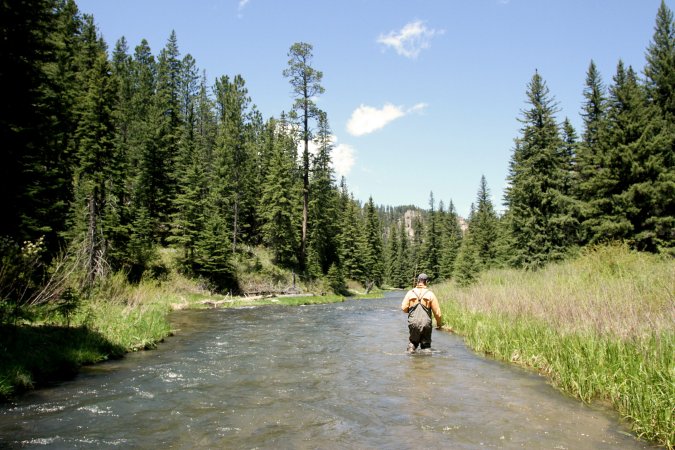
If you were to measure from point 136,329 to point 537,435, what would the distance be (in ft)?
40.0

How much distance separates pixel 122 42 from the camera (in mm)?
58688

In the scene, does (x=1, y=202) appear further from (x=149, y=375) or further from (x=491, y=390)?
(x=491, y=390)

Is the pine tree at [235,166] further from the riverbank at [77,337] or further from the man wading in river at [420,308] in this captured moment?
the man wading in river at [420,308]

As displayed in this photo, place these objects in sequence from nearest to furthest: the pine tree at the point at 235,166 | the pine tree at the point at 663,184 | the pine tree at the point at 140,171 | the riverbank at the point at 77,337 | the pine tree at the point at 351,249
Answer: the riverbank at the point at 77,337
the pine tree at the point at 663,184
the pine tree at the point at 140,171
the pine tree at the point at 235,166
the pine tree at the point at 351,249

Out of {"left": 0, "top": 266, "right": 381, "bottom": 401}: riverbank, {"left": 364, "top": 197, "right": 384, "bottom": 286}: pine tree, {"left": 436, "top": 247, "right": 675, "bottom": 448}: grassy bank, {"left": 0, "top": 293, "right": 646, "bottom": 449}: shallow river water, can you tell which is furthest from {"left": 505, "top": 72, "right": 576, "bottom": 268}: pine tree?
{"left": 364, "top": 197, "right": 384, "bottom": 286}: pine tree

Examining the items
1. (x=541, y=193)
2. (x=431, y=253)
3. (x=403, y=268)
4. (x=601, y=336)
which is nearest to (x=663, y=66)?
(x=541, y=193)

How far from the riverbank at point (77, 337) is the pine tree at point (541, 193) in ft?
78.2

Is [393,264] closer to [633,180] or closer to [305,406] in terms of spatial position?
[633,180]

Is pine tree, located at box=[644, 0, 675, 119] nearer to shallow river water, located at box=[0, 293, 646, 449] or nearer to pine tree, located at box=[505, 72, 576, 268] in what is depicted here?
pine tree, located at box=[505, 72, 576, 268]

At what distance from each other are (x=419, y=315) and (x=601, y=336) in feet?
14.8

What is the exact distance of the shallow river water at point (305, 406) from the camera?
596cm

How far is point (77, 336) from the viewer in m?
11.4

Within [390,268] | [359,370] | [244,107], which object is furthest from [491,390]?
[390,268]

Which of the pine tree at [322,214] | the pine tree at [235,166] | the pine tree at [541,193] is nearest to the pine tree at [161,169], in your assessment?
the pine tree at [235,166]
